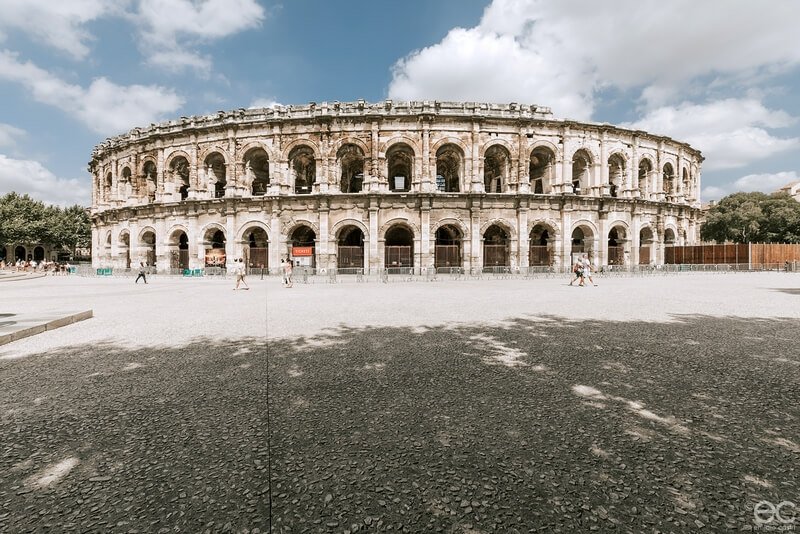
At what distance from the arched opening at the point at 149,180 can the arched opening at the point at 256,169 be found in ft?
23.8

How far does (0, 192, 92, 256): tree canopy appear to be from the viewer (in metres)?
41.6

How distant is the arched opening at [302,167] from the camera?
77.9 ft

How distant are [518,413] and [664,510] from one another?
115cm

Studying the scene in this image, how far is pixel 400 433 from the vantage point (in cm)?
251

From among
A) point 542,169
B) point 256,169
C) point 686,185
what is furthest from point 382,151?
point 686,185

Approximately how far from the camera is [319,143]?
23.0 m

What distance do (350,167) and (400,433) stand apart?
84.7 ft

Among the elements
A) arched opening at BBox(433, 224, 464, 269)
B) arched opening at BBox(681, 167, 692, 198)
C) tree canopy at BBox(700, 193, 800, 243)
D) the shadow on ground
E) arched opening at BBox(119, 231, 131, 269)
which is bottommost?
the shadow on ground

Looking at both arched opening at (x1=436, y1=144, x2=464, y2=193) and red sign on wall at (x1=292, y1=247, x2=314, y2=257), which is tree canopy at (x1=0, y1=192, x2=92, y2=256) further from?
arched opening at (x1=436, y1=144, x2=464, y2=193)

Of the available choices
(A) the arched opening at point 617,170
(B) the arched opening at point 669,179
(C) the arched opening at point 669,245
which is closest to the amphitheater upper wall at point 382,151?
(A) the arched opening at point 617,170

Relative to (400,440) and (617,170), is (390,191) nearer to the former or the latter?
(617,170)

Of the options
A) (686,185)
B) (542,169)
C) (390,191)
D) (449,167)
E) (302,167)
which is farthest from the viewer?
(686,185)

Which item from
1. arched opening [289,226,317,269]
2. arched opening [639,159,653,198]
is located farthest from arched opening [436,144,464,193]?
arched opening [639,159,653,198]

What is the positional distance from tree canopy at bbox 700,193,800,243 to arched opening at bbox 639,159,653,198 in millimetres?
16773
